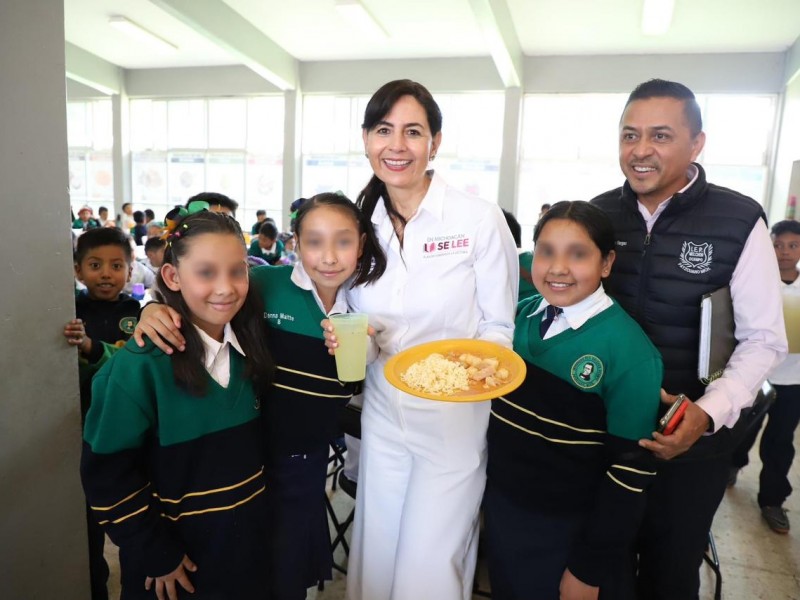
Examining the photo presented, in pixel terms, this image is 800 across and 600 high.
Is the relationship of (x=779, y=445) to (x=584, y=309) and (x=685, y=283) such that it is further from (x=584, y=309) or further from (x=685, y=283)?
(x=584, y=309)

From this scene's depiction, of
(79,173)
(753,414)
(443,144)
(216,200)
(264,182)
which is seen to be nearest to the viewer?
(753,414)

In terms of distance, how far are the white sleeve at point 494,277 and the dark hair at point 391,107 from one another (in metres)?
0.28

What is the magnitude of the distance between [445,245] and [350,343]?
47 centimetres

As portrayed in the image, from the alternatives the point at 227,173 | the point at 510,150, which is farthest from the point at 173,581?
the point at 227,173

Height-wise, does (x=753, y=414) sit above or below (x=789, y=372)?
above

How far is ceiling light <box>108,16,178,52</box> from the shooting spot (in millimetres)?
9305

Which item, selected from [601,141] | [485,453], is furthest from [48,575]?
[601,141]

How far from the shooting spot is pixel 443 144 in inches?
439

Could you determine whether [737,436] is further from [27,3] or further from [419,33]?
[419,33]

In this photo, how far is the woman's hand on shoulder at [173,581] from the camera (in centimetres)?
138

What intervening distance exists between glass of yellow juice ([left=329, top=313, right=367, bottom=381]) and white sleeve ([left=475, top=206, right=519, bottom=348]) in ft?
1.32

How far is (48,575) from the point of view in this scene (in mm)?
1782

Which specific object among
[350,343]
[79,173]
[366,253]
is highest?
[79,173]

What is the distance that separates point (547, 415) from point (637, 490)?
0.29m
